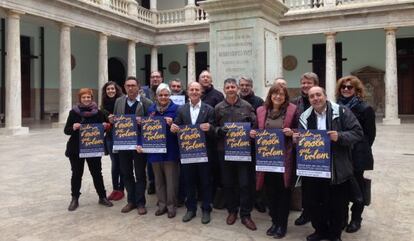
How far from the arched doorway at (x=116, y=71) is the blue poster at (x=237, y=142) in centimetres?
2438

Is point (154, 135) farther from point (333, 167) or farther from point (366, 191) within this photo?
point (366, 191)

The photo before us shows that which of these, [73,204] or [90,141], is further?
[73,204]

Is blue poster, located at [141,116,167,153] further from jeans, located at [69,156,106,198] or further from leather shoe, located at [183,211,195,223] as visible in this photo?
jeans, located at [69,156,106,198]

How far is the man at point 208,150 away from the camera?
16.4 ft

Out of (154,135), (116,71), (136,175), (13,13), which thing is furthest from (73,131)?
(116,71)

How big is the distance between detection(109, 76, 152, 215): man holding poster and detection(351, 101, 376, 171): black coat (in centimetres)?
271

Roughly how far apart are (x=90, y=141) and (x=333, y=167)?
324cm

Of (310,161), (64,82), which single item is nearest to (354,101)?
(310,161)

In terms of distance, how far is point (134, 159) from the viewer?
543 cm

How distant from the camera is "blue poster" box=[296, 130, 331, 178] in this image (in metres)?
3.96

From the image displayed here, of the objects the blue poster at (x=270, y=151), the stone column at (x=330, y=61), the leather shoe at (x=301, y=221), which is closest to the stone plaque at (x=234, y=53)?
the blue poster at (x=270, y=151)

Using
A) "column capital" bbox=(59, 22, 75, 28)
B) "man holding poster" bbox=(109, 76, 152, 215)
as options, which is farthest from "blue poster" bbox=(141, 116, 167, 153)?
"column capital" bbox=(59, 22, 75, 28)

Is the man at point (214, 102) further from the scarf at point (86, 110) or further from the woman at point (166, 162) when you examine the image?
the scarf at point (86, 110)

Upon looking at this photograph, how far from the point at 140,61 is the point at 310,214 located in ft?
87.8
